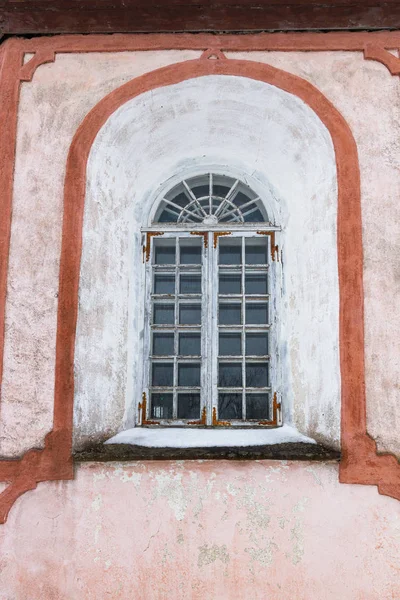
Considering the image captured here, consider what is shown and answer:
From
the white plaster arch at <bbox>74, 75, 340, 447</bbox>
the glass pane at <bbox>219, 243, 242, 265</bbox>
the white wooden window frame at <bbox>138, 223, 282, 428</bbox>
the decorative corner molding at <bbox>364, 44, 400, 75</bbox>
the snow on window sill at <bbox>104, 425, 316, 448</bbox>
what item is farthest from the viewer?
the glass pane at <bbox>219, 243, 242, 265</bbox>

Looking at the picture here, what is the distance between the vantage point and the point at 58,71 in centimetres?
450

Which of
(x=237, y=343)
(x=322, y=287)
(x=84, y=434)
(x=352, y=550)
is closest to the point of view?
(x=352, y=550)

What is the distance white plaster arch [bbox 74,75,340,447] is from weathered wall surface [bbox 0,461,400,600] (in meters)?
0.41

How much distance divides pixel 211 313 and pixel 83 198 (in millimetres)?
1340

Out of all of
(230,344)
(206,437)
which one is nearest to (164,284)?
(230,344)

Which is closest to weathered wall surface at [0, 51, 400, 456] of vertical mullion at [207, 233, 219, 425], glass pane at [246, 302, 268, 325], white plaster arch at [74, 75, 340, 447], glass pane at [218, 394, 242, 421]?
white plaster arch at [74, 75, 340, 447]

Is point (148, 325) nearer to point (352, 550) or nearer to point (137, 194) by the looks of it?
point (137, 194)

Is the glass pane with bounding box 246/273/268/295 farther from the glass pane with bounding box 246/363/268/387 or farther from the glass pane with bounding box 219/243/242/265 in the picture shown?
the glass pane with bounding box 246/363/268/387

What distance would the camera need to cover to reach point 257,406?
183 inches

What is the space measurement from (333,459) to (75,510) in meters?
1.71

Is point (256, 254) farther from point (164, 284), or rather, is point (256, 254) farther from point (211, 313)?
point (164, 284)

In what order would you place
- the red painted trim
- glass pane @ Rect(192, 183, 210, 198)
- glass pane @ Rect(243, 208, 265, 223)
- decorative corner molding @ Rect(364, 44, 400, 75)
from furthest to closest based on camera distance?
glass pane @ Rect(192, 183, 210, 198), glass pane @ Rect(243, 208, 265, 223), decorative corner molding @ Rect(364, 44, 400, 75), the red painted trim

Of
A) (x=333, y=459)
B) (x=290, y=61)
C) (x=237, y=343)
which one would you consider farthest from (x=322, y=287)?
(x=290, y=61)

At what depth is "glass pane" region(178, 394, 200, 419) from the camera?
15.3 ft
